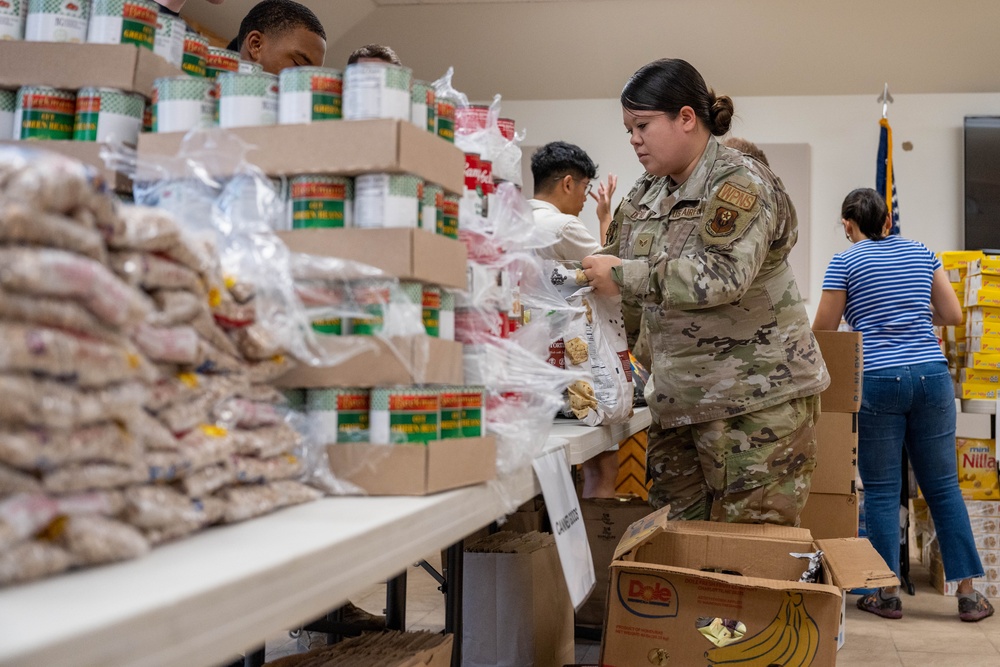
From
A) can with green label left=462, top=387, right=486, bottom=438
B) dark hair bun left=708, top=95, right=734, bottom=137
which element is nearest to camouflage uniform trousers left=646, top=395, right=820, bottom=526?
dark hair bun left=708, top=95, right=734, bottom=137

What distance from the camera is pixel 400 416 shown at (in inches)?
40.1

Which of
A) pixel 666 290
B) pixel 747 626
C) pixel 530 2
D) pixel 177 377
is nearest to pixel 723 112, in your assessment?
pixel 666 290

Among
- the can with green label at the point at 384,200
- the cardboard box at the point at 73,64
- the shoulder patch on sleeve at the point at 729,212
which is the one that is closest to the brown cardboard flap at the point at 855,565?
the shoulder patch on sleeve at the point at 729,212

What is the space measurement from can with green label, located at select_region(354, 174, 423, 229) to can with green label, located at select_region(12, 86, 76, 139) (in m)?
0.39

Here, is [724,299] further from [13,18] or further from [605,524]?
[13,18]

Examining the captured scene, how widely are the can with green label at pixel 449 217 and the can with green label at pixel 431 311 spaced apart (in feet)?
0.27

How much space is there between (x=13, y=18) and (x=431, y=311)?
654mm

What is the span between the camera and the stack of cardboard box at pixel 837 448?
3084mm

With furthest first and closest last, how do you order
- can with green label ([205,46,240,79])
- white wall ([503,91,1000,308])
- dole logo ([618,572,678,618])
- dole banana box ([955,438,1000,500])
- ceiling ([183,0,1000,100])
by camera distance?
white wall ([503,91,1000,308]) < ceiling ([183,0,1000,100]) < dole banana box ([955,438,1000,500]) < dole logo ([618,572,678,618]) < can with green label ([205,46,240,79])

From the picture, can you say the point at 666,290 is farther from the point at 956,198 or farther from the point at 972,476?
the point at 956,198

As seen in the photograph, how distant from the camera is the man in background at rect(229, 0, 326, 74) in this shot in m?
2.08

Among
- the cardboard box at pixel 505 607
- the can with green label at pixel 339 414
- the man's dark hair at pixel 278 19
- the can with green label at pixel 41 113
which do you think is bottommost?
the cardboard box at pixel 505 607

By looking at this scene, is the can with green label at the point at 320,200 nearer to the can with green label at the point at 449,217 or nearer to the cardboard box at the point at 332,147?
the cardboard box at the point at 332,147

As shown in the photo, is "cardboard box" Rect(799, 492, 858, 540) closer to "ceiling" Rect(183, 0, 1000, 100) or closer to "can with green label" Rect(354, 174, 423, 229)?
"can with green label" Rect(354, 174, 423, 229)
